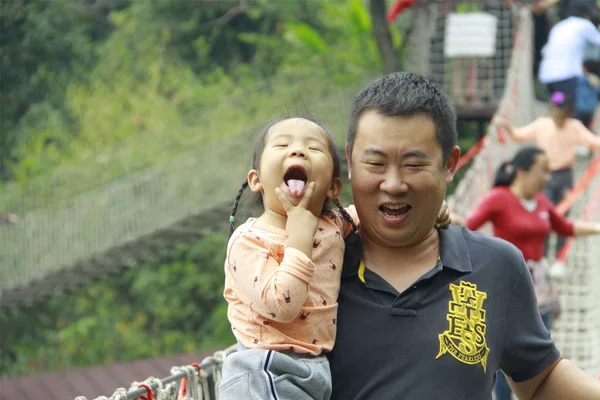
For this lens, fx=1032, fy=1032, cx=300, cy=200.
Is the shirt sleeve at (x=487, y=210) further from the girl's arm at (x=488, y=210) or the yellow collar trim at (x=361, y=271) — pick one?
the yellow collar trim at (x=361, y=271)

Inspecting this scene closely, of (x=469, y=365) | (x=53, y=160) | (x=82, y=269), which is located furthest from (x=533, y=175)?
(x=53, y=160)

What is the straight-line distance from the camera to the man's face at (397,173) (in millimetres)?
1593

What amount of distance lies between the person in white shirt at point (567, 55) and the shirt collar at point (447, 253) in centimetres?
564

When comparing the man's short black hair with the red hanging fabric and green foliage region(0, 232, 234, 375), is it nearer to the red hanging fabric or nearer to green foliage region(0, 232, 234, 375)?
the red hanging fabric

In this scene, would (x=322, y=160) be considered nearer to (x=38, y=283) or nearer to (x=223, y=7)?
(x=38, y=283)

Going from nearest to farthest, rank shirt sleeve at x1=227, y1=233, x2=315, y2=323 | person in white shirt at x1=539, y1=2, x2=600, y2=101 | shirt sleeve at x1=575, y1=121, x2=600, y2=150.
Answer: shirt sleeve at x1=227, y1=233, x2=315, y2=323
shirt sleeve at x1=575, y1=121, x2=600, y2=150
person in white shirt at x1=539, y1=2, x2=600, y2=101

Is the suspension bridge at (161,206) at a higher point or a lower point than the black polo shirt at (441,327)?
lower

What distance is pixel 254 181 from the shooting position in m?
1.71

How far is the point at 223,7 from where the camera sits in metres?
13.8

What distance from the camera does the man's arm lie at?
1.74m

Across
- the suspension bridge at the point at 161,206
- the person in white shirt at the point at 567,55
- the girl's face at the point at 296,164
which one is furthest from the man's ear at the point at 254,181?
the person in white shirt at the point at 567,55

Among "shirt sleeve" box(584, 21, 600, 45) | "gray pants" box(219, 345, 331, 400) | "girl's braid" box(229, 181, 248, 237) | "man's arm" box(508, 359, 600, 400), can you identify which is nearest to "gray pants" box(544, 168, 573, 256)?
"shirt sleeve" box(584, 21, 600, 45)

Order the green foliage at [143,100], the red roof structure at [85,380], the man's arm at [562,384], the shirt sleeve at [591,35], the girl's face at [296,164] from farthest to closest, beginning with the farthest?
the green foliage at [143,100]
the red roof structure at [85,380]
the shirt sleeve at [591,35]
the man's arm at [562,384]
the girl's face at [296,164]

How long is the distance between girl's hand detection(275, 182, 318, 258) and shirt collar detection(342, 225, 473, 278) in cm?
12
